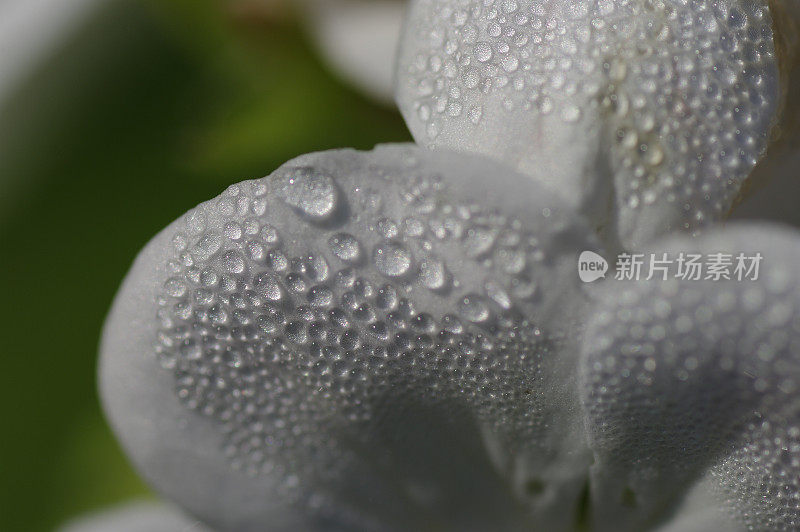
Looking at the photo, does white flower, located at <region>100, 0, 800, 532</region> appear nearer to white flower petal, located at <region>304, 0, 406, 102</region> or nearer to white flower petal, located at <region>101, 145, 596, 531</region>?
Result: white flower petal, located at <region>101, 145, 596, 531</region>

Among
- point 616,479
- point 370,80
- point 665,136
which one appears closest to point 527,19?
point 665,136

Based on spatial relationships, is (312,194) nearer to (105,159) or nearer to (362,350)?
(362,350)

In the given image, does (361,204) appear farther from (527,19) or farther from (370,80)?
(370,80)

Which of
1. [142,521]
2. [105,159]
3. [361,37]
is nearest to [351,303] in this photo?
[142,521]

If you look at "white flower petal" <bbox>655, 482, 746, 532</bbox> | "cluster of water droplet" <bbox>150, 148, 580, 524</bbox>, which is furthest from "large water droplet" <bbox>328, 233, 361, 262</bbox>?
"white flower petal" <bbox>655, 482, 746, 532</bbox>

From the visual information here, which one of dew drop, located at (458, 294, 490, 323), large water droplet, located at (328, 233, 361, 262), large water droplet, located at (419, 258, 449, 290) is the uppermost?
large water droplet, located at (328, 233, 361, 262)
